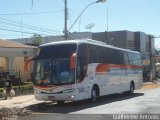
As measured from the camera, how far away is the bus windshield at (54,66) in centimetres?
2056

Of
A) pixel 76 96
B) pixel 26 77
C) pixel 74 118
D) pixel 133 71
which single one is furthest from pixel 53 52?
pixel 26 77

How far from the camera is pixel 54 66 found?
822 inches

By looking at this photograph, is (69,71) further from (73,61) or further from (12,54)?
(12,54)

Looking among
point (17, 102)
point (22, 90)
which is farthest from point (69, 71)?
point (22, 90)

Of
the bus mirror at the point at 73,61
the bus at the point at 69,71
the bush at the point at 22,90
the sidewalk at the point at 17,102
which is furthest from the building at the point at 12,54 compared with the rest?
the bus mirror at the point at 73,61

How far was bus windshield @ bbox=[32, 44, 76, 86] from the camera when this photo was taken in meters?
20.6

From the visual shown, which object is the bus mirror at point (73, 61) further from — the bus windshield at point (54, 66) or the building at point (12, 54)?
the building at point (12, 54)

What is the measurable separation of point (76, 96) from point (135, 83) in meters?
12.7

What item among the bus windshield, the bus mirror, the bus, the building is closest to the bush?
the building

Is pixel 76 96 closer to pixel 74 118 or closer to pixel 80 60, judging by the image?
pixel 80 60

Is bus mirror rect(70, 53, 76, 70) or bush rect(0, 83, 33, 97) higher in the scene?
bus mirror rect(70, 53, 76, 70)

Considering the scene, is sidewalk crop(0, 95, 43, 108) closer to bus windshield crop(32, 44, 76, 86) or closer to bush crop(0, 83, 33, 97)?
bus windshield crop(32, 44, 76, 86)

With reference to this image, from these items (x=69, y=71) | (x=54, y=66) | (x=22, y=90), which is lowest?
(x=22, y=90)

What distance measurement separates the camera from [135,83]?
32.5 meters
